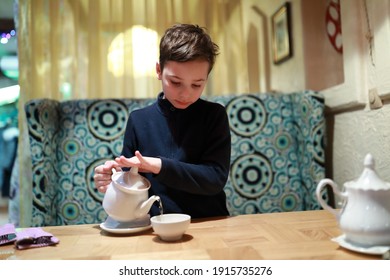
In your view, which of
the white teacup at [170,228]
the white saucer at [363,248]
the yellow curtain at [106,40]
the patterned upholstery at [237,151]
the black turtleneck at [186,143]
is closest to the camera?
the white saucer at [363,248]

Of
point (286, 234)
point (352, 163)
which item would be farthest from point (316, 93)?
point (286, 234)

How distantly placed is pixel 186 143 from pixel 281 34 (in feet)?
3.25

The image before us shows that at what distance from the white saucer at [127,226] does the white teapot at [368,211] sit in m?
0.34

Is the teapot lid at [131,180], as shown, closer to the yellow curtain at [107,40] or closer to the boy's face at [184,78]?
the boy's face at [184,78]

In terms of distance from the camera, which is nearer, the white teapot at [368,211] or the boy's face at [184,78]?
the white teapot at [368,211]

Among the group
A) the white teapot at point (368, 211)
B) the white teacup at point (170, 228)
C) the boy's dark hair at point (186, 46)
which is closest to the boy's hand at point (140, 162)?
the white teacup at point (170, 228)

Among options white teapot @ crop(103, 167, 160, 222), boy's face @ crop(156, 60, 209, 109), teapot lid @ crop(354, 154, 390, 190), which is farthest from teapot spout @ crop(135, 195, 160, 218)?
teapot lid @ crop(354, 154, 390, 190)

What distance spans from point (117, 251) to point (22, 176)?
115 centimetres

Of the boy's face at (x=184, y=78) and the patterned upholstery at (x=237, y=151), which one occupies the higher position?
the boy's face at (x=184, y=78)

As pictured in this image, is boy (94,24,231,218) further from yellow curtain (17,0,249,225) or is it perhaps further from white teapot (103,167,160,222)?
yellow curtain (17,0,249,225)

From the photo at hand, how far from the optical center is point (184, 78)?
731mm

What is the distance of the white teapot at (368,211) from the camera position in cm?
49
